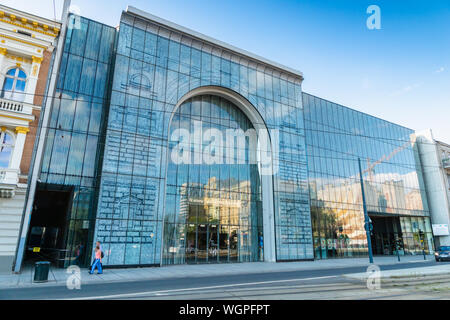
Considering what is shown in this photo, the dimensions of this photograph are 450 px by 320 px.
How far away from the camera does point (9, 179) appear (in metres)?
15.0

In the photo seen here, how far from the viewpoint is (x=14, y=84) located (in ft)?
55.7

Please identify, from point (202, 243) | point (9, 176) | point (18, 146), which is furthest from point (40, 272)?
point (202, 243)

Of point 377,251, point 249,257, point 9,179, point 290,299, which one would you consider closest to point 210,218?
point 249,257

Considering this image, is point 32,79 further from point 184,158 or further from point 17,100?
point 184,158

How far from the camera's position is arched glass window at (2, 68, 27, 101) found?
16703 millimetres

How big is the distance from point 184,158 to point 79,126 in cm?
809

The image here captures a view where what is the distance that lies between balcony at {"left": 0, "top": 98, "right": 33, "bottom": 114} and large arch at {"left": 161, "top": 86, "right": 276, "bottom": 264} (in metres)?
10.2

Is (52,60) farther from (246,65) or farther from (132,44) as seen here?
(246,65)

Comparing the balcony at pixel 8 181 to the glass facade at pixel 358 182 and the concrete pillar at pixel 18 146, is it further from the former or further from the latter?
the glass facade at pixel 358 182

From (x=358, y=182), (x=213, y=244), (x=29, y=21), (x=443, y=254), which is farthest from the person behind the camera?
(x=358, y=182)

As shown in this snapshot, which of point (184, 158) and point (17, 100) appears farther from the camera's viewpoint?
point (184, 158)

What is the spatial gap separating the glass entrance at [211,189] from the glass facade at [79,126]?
552 cm

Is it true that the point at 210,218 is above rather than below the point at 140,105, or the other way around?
below

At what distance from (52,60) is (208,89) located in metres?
11.9
